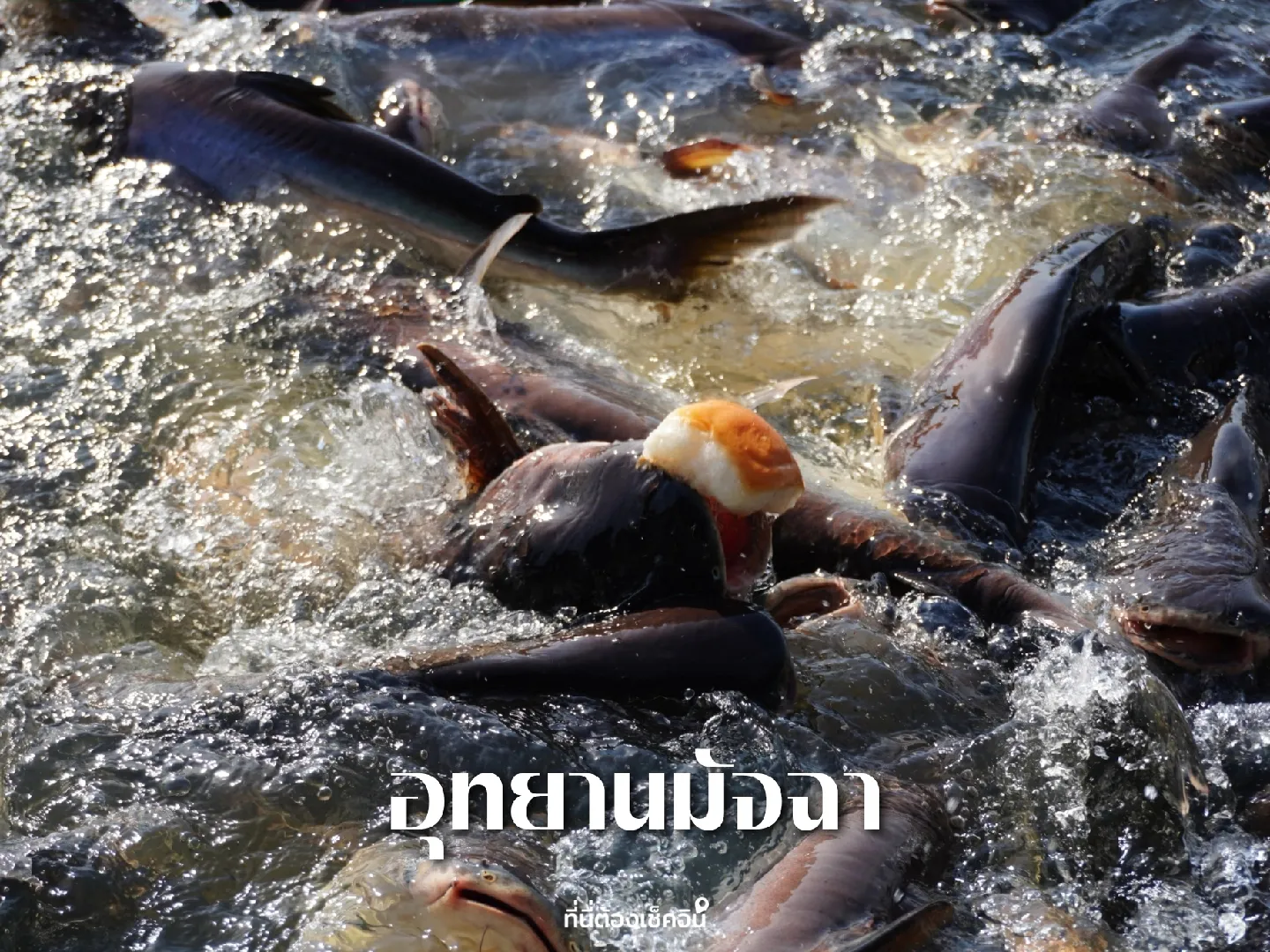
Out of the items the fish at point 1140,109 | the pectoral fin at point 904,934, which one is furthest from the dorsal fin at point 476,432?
the fish at point 1140,109

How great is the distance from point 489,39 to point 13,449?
275cm

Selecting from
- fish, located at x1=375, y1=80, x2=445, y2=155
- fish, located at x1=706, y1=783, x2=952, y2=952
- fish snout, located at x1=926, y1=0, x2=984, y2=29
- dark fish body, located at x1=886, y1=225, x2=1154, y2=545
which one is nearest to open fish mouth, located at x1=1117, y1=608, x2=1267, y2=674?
dark fish body, located at x1=886, y1=225, x2=1154, y2=545

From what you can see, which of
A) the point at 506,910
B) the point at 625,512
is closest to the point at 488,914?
the point at 506,910

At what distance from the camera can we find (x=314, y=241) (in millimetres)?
4500

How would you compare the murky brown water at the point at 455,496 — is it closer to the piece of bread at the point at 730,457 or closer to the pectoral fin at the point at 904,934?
the pectoral fin at the point at 904,934

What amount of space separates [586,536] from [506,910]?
95 cm

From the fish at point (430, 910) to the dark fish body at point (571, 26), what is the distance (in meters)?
3.95

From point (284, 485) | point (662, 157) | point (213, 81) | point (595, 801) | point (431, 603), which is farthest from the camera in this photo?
point (662, 157)

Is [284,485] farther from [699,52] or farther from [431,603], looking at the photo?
[699,52]

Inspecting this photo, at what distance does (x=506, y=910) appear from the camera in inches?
79.8

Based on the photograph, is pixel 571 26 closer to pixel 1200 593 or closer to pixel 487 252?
pixel 487 252

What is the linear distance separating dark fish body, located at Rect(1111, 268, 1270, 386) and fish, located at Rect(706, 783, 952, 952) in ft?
6.26

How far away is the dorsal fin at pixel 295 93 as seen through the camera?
462cm

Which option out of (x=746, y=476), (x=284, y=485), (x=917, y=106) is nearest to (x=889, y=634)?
(x=746, y=476)
